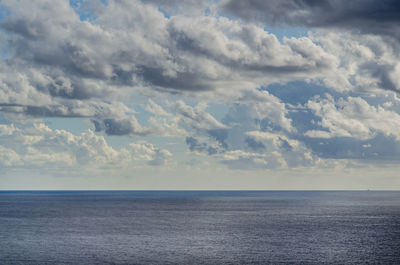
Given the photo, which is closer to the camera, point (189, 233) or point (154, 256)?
point (154, 256)

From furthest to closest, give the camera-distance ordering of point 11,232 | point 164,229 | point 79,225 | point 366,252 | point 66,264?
1. point 79,225
2. point 164,229
3. point 11,232
4. point 366,252
5. point 66,264

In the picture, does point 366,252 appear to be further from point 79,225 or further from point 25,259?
point 79,225

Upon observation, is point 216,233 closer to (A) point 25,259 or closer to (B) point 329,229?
(B) point 329,229

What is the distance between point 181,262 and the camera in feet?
279

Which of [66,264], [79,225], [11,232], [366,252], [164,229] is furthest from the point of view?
[79,225]

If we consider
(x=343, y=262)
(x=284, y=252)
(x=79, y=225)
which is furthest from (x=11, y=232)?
(x=343, y=262)

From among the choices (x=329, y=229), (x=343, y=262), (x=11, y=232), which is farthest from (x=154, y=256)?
(x=329, y=229)

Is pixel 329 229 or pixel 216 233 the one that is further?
pixel 329 229

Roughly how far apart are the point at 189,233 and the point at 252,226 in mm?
29565

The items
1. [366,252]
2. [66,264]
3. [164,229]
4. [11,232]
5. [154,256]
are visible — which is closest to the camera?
[66,264]

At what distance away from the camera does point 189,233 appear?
128625mm

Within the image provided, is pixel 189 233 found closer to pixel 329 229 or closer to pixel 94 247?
pixel 94 247

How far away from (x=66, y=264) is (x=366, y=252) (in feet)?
200

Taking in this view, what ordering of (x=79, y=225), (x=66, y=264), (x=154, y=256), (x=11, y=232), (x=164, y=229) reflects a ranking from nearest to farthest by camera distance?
(x=66, y=264) < (x=154, y=256) < (x=11, y=232) < (x=164, y=229) < (x=79, y=225)
